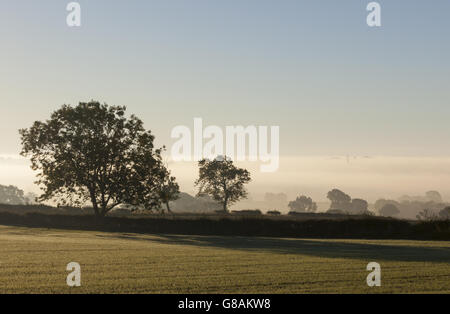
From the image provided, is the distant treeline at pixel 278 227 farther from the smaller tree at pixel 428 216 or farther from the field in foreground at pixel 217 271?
the field in foreground at pixel 217 271

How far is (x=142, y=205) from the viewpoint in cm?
7331

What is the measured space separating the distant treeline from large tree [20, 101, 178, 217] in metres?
3.42

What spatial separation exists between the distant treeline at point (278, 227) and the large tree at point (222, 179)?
46.2m

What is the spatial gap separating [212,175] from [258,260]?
83.9 meters

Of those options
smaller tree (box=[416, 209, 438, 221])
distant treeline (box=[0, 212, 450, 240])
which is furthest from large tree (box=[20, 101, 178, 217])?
smaller tree (box=[416, 209, 438, 221])

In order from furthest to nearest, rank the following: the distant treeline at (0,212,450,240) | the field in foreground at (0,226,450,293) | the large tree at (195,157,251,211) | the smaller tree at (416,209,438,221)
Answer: the large tree at (195,157,251,211) < the smaller tree at (416,209,438,221) < the distant treeline at (0,212,450,240) < the field in foreground at (0,226,450,293)

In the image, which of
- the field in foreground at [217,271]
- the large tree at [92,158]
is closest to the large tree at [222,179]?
the large tree at [92,158]

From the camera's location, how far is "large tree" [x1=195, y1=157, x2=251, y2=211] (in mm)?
112625

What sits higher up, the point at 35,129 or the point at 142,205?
the point at 35,129

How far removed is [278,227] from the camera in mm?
60406

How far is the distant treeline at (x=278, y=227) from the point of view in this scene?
56438 millimetres

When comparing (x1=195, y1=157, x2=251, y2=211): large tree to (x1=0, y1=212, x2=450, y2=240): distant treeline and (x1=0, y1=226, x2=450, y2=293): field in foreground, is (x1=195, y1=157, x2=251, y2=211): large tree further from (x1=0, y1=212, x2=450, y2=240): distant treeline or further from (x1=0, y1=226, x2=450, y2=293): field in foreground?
(x1=0, y1=226, x2=450, y2=293): field in foreground

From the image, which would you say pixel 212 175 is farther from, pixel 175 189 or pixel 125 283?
pixel 125 283
